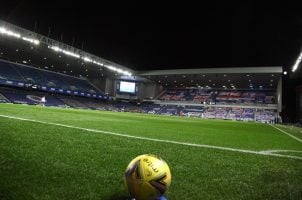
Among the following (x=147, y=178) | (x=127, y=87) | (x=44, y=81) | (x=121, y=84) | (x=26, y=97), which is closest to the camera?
(x=147, y=178)

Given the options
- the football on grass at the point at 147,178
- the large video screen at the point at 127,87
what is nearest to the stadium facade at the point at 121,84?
the large video screen at the point at 127,87

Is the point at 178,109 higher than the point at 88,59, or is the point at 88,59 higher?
the point at 88,59

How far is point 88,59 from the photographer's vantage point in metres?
47.4

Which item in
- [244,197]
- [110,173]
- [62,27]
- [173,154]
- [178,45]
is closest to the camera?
[244,197]

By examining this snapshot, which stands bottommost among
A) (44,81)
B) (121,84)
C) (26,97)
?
(26,97)

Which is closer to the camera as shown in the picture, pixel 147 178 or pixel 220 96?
pixel 147 178

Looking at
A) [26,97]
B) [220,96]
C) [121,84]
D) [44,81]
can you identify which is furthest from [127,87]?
[26,97]

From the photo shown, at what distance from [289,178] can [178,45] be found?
31.9 meters

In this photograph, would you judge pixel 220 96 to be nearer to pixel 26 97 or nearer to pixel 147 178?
pixel 26 97

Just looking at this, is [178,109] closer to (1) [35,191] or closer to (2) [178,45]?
(2) [178,45]

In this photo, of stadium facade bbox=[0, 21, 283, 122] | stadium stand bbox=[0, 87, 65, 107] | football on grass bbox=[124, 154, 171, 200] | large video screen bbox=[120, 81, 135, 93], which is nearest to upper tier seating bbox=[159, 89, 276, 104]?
stadium facade bbox=[0, 21, 283, 122]

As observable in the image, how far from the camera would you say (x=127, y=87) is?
7538 cm

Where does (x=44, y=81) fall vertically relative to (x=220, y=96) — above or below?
above

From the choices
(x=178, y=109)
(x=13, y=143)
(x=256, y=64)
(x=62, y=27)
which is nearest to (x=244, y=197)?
(x=13, y=143)
